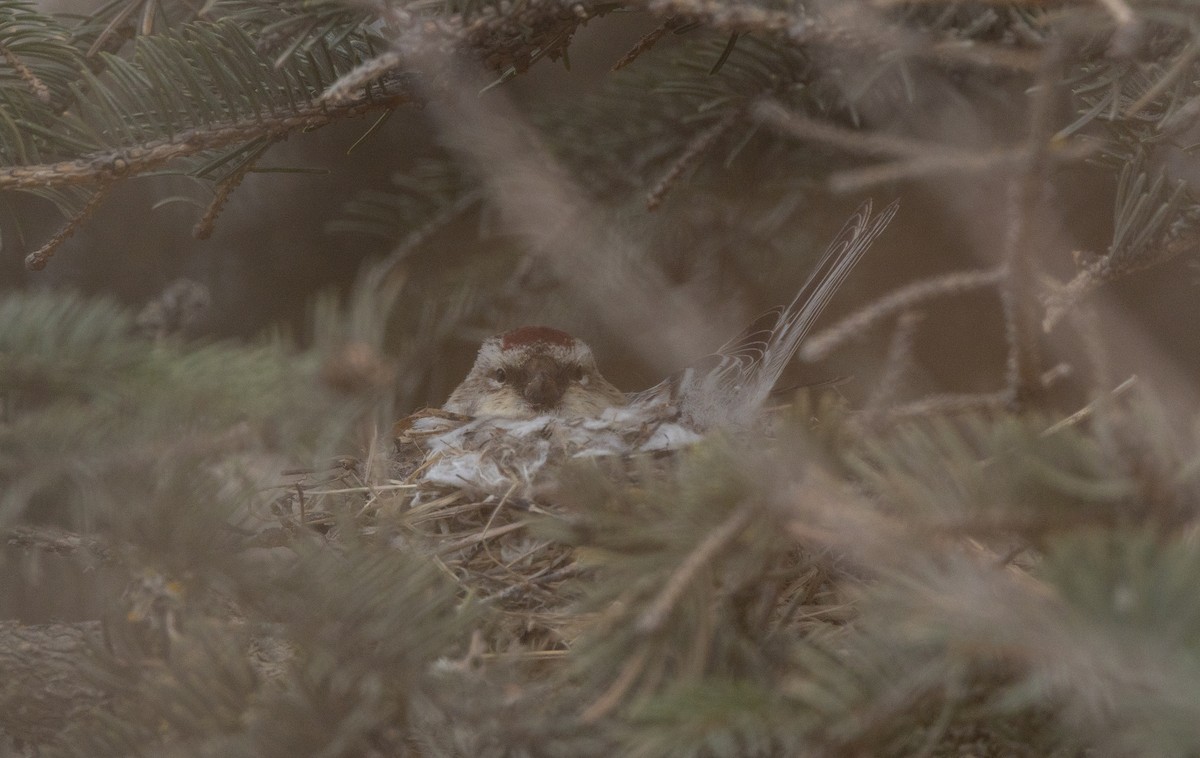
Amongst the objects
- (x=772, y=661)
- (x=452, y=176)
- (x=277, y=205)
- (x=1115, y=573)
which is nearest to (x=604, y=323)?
(x=452, y=176)

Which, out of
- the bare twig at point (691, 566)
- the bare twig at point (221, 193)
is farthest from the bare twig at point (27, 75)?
the bare twig at point (691, 566)

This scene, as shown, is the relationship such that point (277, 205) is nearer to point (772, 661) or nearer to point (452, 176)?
point (452, 176)

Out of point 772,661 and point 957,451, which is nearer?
point 957,451

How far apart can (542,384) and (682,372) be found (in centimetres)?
38

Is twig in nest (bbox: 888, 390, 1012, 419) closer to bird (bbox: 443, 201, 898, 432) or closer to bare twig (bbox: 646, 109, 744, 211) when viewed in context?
bare twig (bbox: 646, 109, 744, 211)

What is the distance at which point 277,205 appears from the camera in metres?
3.46

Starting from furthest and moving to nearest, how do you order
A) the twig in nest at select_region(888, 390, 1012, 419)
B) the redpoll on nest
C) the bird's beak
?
the bird's beak
the redpoll on nest
the twig in nest at select_region(888, 390, 1012, 419)

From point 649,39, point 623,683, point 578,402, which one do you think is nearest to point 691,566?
point 623,683

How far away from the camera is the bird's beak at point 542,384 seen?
2.82 meters

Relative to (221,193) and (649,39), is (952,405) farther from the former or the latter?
(221,193)

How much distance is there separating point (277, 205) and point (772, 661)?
9.01ft

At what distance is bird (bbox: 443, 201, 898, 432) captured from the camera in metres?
2.38

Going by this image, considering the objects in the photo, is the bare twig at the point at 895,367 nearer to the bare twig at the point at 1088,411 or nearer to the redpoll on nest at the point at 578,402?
the bare twig at the point at 1088,411

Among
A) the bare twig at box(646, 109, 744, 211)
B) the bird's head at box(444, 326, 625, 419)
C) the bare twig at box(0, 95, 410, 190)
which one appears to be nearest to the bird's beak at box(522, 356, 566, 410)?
the bird's head at box(444, 326, 625, 419)
